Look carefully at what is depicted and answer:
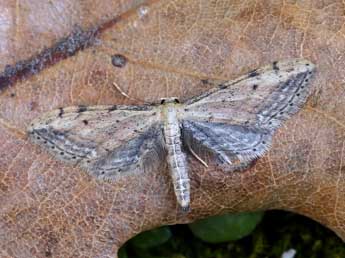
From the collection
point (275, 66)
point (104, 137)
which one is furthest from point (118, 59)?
point (275, 66)

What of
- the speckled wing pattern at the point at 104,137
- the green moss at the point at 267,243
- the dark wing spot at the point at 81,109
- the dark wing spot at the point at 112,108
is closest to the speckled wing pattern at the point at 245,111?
the speckled wing pattern at the point at 104,137

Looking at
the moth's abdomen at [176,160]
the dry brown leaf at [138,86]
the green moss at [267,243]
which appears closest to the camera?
the dry brown leaf at [138,86]

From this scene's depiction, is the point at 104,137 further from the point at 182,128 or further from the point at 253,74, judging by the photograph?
the point at 253,74

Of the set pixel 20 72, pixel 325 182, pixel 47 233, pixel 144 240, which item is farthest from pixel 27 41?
pixel 325 182

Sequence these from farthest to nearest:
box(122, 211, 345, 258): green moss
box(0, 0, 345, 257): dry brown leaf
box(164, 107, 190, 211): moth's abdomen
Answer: box(122, 211, 345, 258): green moss → box(164, 107, 190, 211): moth's abdomen → box(0, 0, 345, 257): dry brown leaf

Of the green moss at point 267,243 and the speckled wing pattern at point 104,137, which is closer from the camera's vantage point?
the speckled wing pattern at point 104,137

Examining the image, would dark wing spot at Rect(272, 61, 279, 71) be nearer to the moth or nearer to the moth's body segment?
the moth

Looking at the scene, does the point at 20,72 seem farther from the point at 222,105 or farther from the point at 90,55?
the point at 222,105

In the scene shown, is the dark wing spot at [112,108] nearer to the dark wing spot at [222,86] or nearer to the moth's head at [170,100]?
the moth's head at [170,100]

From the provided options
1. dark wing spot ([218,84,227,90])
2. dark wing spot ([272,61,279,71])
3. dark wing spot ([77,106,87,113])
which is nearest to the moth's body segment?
dark wing spot ([218,84,227,90])
